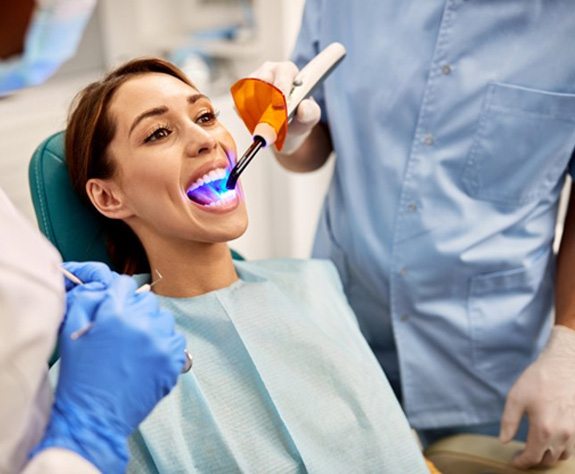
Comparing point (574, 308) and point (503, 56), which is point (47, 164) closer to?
point (503, 56)

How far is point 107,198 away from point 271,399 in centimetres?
50

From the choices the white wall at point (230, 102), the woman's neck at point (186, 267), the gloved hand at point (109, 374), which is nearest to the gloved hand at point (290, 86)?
the woman's neck at point (186, 267)

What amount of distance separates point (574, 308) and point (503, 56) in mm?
529

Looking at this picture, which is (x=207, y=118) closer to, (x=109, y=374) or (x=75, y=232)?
(x=75, y=232)

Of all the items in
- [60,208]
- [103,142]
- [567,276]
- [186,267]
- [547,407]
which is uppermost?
[103,142]

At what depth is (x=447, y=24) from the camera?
4.27 feet

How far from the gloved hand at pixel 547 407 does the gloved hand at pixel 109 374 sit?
0.73 metres

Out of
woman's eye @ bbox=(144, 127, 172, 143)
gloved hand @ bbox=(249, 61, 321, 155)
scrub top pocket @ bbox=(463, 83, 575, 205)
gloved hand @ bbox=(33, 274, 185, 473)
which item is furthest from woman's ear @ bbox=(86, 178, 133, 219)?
scrub top pocket @ bbox=(463, 83, 575, 205)

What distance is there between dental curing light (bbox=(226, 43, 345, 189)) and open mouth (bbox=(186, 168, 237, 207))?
1.1 inches

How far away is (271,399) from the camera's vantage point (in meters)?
1.14

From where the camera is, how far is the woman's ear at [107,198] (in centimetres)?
125

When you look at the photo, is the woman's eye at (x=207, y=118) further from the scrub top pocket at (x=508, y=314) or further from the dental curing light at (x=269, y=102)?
the scrub top pocket at (x=508, y=314)

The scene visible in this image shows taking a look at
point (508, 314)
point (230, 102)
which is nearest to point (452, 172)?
point (508, 314)

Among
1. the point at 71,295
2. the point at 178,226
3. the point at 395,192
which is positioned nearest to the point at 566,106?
the point at 395,192
